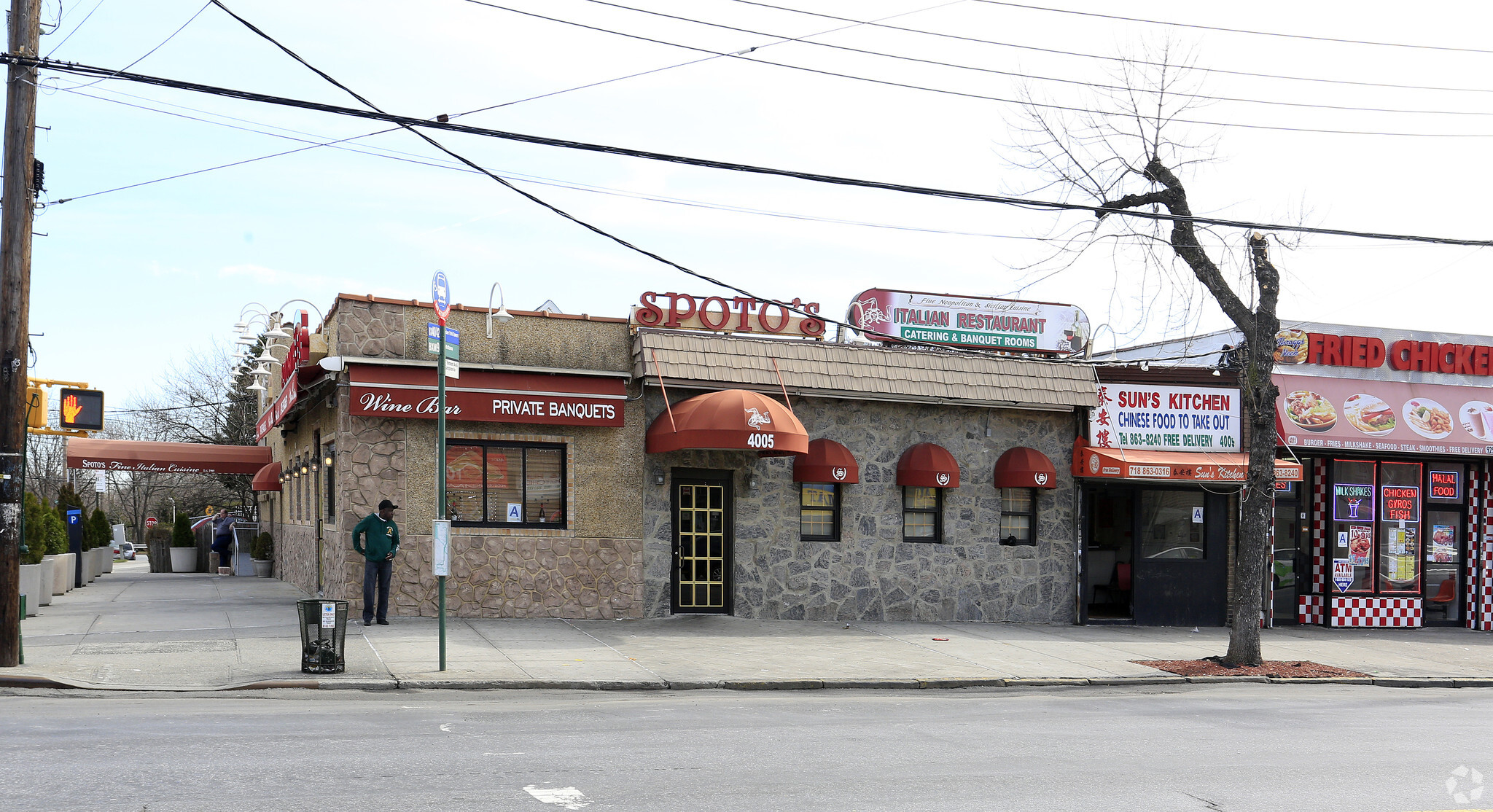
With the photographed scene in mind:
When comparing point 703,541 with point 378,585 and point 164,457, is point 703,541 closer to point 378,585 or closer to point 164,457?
point 378,585

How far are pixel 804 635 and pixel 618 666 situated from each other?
A: 404cm

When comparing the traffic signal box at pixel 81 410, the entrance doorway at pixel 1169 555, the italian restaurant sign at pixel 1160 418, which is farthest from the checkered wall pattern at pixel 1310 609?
the traffic signal box at pixel 81 410

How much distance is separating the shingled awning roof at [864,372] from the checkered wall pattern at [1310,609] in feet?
18.4

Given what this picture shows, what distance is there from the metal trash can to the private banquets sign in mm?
4724

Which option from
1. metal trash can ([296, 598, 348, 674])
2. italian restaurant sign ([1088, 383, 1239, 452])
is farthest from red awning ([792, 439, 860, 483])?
metal trash can ([296, 598, 348, 674])

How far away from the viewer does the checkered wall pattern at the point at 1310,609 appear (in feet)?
68.4

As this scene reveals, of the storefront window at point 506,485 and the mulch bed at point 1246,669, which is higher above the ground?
the storefront window at point 506,485

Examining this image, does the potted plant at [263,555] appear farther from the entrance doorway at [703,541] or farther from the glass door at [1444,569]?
the glass door at [1444,569]

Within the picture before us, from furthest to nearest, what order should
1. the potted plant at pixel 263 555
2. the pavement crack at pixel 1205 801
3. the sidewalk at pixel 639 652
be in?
the potted plant at pixel 263 555 → the sidewalk at pixel 639 652 → the pavement crack at pixel 1205 801

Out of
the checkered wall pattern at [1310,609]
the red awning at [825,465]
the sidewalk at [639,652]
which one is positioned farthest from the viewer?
the checkered wall pattern at [1310,609]

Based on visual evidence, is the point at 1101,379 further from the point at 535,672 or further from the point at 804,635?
the point at 535,672

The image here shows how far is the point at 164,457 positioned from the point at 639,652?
18.0 meters

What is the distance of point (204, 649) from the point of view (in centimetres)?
1321

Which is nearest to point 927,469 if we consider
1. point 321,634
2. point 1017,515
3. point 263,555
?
point 1017,515
